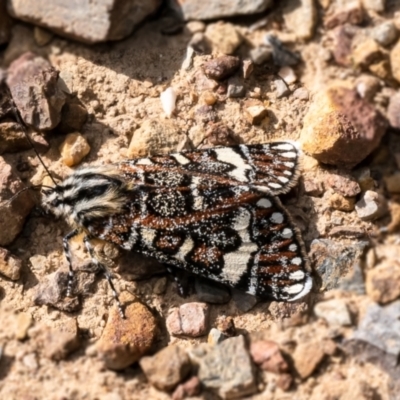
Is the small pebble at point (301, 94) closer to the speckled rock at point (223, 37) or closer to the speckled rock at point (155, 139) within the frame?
the speckled rock at point (223, 37)

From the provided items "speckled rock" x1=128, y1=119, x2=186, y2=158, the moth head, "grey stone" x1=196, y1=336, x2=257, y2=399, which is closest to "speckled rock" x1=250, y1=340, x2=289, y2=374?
"grey stone" x1=196, y1=336, x2=257, y2=399

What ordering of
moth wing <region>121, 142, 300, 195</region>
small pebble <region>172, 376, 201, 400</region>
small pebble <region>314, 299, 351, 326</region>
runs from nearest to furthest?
small pebble <region>172, 376, 201, 400</region> < small pebble <region>314, 299, 351, 326</region> < moth wing <region>121, 142, 300, 195</region>

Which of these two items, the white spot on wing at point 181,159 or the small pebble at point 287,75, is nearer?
the white spot on wing at point 181,159

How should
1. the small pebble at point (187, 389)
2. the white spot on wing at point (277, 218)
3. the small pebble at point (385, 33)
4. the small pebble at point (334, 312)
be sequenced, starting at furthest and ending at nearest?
the small pebble at point (385, 33) < the white spot on wing at point (277, 218) < the small pebble at point (334, 312) < the small pebble at point (187, 389)

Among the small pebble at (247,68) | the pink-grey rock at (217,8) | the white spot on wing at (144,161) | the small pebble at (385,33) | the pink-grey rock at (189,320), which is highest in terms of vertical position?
the pink-grey rock at (217,8)

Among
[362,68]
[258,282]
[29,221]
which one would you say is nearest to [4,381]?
[29,221]

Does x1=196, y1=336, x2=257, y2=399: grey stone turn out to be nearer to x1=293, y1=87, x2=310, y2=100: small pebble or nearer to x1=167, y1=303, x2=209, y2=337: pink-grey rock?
x1=167, y1=303, x2=209, y2=337: pink-grey rock

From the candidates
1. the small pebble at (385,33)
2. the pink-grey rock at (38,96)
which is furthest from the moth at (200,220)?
the small pebble at (385,33)
